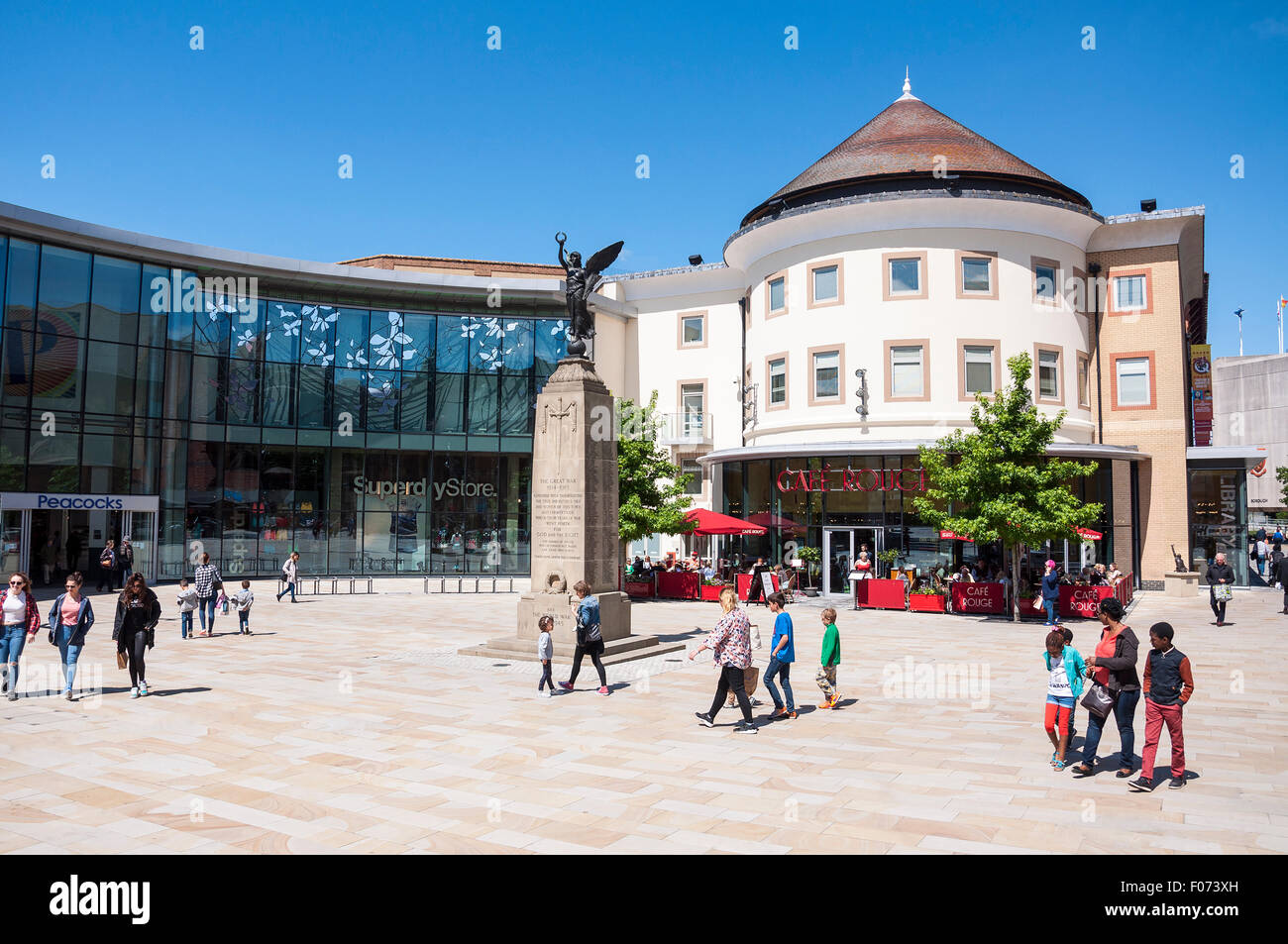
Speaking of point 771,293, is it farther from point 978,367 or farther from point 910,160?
point 978,367

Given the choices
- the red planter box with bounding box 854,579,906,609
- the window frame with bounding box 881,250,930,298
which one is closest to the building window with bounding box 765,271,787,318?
the window frame with bounding box 881,250,930,298

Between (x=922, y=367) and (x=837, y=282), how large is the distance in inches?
181

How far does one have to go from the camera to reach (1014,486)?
24.9m

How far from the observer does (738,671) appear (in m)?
11.3

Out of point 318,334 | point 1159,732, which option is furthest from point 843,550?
point 318,334

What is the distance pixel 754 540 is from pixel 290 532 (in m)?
Result: 20.4

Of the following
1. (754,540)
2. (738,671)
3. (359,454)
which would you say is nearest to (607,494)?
(738,671)

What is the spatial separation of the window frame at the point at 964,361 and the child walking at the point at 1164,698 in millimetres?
24530

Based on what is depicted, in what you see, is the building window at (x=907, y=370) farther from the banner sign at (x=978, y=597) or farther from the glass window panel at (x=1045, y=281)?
the banner sign at (x=978, y=597)

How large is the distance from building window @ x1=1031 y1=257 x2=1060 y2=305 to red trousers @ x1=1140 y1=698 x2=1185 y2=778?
27.6m

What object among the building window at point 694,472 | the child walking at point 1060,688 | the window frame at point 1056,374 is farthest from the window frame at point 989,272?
the child walking at point 1060,688

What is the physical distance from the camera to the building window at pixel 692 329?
136ft

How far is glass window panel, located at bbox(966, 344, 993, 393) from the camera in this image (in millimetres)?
32125

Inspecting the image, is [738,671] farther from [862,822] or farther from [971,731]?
[862,822]
